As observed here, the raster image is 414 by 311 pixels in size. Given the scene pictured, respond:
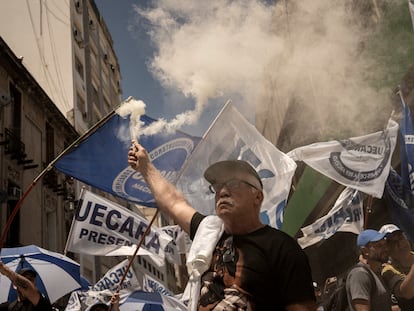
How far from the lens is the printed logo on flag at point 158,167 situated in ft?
18.7

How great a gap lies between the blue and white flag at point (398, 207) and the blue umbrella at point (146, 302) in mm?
2868

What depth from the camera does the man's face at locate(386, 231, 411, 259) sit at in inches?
152

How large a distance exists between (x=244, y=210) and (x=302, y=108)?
10.9m

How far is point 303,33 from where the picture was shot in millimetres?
9766

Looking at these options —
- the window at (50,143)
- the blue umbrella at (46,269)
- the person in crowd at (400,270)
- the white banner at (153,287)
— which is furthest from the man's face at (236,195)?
the window at (50,143)

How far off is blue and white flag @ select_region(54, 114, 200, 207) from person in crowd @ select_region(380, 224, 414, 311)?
2.41 meters

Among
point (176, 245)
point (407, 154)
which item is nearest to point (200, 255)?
point (407, 154)

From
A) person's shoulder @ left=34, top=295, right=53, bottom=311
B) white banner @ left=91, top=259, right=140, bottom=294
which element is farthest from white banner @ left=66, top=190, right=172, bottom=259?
person's shoulder @ left=34, top=295, right=53, bottom=311

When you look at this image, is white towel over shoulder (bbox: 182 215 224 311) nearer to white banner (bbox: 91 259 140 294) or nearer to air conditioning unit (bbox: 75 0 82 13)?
white banner (bbox: 91 259 140 294)

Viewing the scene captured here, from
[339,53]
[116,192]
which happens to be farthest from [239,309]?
[339,53]

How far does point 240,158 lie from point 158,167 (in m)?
1.33

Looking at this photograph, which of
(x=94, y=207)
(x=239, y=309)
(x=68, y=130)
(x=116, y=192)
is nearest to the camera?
(x=239, y=309)

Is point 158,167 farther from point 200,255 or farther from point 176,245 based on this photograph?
point 200,255

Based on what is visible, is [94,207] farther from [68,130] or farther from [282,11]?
[68,130]
